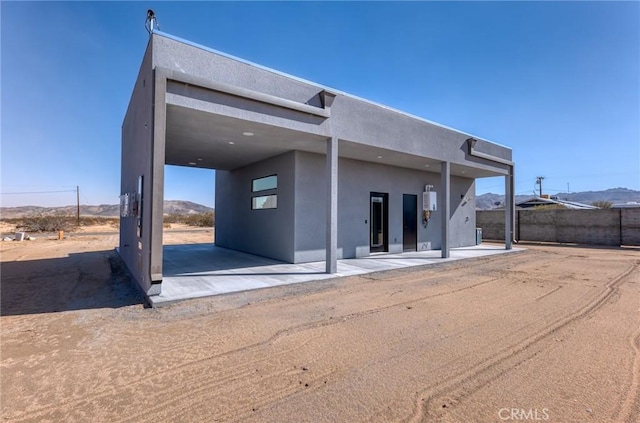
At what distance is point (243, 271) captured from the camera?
7797 mm

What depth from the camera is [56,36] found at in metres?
8.14

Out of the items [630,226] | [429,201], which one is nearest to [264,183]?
[429,201]

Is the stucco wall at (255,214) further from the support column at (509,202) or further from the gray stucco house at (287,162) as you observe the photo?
the support column at (509,202)

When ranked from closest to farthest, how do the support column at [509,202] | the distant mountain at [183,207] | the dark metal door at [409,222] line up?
the dark metal door at [409,222] < the support column at [509,202] < the distant mountain at [183,207]

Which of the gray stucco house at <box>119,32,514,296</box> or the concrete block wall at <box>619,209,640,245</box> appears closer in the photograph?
the gray stucco house at <box>119,32,514,296</box>

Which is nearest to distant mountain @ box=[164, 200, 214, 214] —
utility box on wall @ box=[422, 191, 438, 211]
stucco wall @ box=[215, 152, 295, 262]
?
stucco wall @ box=[215, 152, 295, 262]

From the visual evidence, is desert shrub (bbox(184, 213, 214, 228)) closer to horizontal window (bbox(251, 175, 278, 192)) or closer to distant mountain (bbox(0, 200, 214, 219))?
horizontal window (bbox(251, 175, 278, 192))

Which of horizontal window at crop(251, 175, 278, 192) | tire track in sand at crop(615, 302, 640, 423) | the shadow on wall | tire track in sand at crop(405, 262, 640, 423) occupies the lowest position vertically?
the shadow on wall

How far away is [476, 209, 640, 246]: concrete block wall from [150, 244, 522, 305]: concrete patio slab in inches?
399

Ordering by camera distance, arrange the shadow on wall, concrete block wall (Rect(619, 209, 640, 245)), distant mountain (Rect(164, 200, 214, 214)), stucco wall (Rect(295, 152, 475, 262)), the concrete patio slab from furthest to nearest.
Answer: distant mountain (Rect(164, 200, 214, 214)) → concrete block wall (Rect(619, 209, 640, 245)) → stucco wall (Rect(295, 152, 475, 262)) → the concrete patio slab → the shadow on wall

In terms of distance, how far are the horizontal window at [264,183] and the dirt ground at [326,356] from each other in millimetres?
4756

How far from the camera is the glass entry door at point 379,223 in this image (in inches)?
432

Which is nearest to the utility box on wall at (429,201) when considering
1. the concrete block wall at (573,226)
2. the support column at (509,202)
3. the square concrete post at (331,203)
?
the support column at (509,202)

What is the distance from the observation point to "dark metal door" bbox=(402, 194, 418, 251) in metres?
11.9
